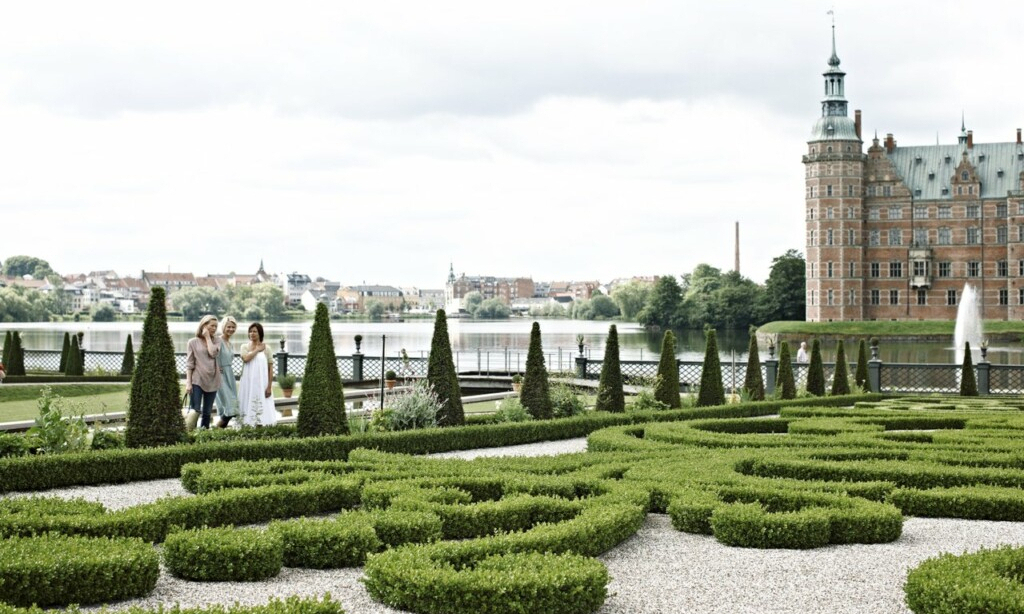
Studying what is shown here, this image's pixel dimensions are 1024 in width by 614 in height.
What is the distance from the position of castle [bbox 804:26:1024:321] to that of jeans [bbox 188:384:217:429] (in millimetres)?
72263

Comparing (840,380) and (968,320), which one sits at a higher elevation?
(968,320)

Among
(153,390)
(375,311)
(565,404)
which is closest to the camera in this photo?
(153,390)

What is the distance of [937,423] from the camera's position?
16.7 m

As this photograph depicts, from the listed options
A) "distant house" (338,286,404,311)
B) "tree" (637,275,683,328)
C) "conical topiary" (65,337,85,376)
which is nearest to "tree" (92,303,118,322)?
"distant house" (338,286,404,311)

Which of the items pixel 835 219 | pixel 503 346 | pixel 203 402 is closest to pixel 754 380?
pixel 203 402

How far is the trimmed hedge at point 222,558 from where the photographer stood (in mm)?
6762

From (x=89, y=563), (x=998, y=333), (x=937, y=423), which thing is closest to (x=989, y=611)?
(x=89, y=563)

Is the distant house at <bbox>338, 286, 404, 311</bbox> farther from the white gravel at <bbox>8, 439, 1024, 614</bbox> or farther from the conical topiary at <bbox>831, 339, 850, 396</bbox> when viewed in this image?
the white gravel at <bbox>8, 439, 1024, 614</bbox>

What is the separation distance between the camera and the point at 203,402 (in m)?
14.0

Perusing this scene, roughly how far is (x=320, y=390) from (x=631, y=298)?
347 feet

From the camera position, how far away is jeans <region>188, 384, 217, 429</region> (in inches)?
548

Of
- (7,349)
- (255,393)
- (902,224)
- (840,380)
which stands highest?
(902,224)

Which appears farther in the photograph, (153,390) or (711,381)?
(711,381)

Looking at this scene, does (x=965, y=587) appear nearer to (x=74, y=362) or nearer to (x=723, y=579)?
(x=723, y=579)
